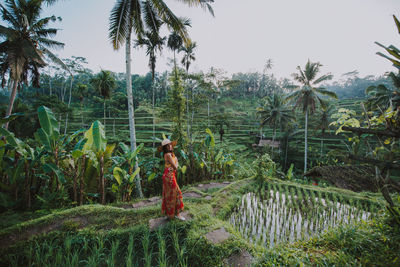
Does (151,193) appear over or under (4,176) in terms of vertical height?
under

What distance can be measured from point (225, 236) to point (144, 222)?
52.4 inches

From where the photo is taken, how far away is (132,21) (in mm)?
4434

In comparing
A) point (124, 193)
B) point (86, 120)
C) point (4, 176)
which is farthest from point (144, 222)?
point (86, 120)

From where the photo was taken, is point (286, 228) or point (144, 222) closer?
point (144, 222)

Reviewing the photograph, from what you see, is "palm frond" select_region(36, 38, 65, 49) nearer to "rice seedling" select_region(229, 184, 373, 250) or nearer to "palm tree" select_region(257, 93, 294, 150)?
"rice seedling" select_region(229, 184, 373, 250)

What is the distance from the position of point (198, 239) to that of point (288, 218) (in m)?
2.28

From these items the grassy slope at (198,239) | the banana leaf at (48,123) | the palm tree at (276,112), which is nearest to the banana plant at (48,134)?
the banana leaf at (48,123)

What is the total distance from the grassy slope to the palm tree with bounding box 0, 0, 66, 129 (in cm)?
861

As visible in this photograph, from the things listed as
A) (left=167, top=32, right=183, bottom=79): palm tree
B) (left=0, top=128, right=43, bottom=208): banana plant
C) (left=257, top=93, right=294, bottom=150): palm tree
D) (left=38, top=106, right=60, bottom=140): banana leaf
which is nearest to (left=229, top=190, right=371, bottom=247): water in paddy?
(left=38, top=106, right=60, bottom=140): banana leaf

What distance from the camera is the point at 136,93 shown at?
35875 millimetres

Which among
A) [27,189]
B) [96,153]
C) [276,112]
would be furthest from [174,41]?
[276,112]

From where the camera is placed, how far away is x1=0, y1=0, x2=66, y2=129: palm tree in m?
7.21

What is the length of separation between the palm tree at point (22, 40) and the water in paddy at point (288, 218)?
10802 millimetres

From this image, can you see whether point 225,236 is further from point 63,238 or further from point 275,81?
point 275,81
